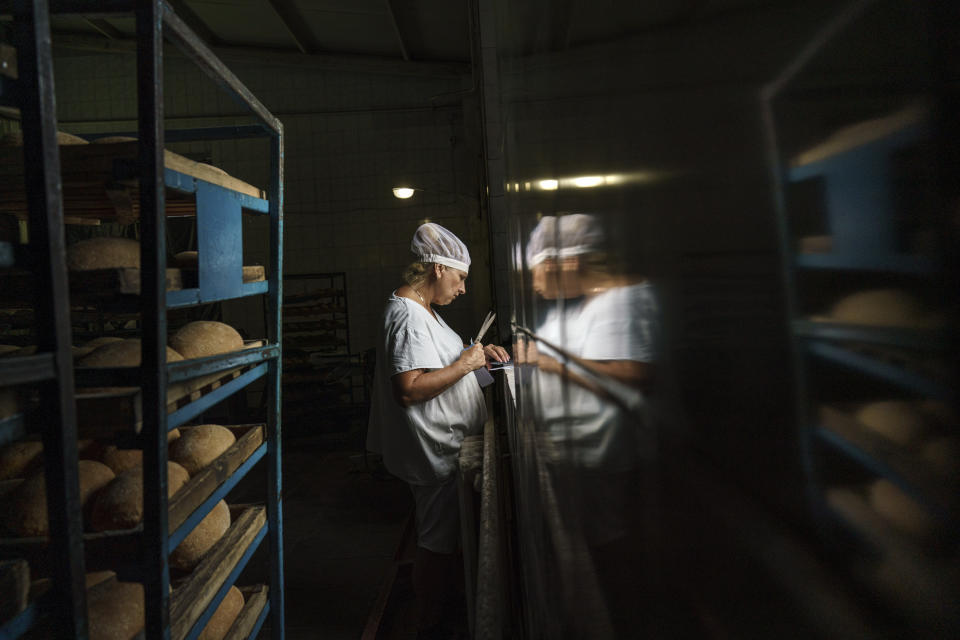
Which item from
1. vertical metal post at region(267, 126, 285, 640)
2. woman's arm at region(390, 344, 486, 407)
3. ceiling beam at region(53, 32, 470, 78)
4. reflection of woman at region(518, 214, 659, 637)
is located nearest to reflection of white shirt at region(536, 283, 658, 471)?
reflection of woman at region(518, 214, 659, 637)

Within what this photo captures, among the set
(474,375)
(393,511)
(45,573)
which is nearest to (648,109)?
(45,573)

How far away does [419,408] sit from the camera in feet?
8.82

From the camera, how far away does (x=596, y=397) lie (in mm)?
334

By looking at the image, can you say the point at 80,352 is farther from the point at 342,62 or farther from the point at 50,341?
the point at 342,62

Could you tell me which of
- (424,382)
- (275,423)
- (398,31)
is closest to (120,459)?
(275,423)

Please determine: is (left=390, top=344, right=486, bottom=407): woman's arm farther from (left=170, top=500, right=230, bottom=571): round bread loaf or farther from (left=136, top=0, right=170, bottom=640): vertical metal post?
(left=136, top=0, right=170, bottom=640): vertical metal post

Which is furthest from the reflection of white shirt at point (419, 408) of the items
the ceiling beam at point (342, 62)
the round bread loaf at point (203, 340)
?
the ceiling beam at point (342, 62)

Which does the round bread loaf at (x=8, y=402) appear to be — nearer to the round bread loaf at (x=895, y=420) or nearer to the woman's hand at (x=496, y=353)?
the round bread loaf at (x=895, y=420)

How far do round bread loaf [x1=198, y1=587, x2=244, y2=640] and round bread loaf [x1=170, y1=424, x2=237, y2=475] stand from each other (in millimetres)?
477

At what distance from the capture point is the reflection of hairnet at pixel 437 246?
115 inches

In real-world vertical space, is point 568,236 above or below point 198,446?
above

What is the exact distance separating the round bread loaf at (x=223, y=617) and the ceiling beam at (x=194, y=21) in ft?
20.4

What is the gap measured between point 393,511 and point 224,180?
11.4 ft

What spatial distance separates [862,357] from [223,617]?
2.18m
